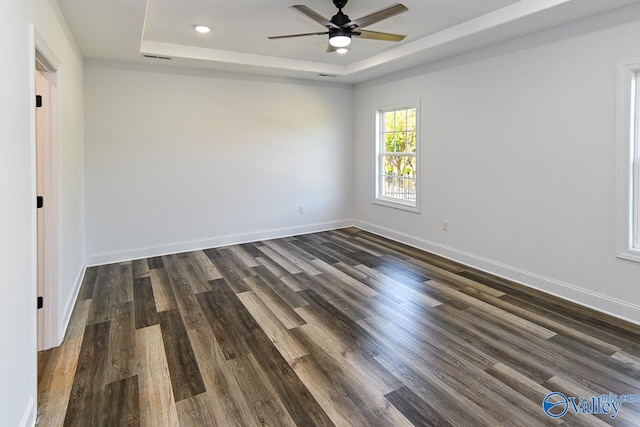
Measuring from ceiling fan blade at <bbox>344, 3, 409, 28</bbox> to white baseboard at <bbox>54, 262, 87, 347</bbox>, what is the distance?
133 inches

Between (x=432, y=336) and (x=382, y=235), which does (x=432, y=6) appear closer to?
(x=432, y=336)

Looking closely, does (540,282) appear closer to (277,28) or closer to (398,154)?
(398,154)

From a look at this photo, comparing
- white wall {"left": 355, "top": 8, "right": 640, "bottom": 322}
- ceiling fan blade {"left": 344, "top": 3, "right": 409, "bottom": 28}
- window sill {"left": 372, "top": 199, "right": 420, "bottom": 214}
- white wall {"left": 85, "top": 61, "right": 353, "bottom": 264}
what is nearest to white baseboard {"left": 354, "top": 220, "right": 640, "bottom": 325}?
white wall {"left": 355, "top": 8, "right": 640, "bottom": 322}

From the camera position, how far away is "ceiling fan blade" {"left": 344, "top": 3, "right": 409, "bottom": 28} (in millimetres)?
2798

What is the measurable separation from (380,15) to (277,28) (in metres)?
1.44

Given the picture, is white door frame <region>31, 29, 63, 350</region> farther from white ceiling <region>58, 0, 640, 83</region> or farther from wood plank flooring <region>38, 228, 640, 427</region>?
white ceiling <region>58, 0, 640, 83</region>

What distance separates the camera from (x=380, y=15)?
2945 mm

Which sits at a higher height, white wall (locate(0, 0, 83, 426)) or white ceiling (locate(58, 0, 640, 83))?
white ceiling (locate(58, 0, 640, 83))

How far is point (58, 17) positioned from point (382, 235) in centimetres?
491

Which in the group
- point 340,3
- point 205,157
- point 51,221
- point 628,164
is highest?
point 340,3

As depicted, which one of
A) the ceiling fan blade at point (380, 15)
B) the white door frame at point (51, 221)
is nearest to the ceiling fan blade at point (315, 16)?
the ceiling fan blade at point (380, 15)

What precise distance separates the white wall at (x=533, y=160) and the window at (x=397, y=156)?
0.33 m

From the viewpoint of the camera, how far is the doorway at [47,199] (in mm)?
2738
